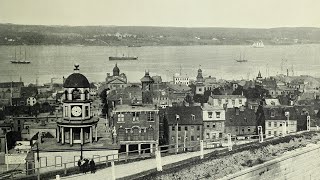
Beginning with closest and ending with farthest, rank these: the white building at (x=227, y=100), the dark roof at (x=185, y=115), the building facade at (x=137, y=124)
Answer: the building facade at (x=137, y=124) → the dark roof at (x=185, y=115) → the white building at (x=227, y=100)

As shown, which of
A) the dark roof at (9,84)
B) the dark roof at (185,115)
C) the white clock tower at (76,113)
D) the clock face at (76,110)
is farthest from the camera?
the dark roof at (185,115)

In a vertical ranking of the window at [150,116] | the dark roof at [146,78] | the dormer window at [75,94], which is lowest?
the window at [150,116]

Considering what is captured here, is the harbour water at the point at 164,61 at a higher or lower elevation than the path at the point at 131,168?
higher

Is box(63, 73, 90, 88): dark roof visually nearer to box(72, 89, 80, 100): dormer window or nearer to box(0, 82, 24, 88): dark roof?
box(72, 89, 80, 100): dormer window

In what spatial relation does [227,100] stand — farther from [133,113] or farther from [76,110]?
[76,110]

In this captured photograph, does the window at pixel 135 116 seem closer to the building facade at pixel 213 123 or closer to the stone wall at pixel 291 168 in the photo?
the building facade at pixel 213 123

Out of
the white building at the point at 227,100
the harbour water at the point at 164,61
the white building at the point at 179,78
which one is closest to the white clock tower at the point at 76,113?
the harbour water at the point at 164,61

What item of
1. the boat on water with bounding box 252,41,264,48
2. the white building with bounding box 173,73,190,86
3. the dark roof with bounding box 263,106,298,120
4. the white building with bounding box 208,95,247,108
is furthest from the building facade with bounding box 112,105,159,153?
the dark roof with bounding box 263,106,298,120
